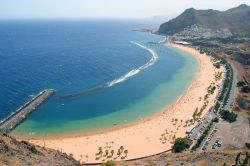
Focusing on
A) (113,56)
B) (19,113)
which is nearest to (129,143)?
(19,113)

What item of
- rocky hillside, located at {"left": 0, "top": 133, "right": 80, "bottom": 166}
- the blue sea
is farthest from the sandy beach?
rocky hillside, located at {"left": 0, "top": 133, "right": 80, "bottom": 166}

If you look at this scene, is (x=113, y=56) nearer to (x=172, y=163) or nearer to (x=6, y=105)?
(x=6, y=105)

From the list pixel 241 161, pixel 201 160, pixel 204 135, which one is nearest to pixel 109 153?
pixel 204 135

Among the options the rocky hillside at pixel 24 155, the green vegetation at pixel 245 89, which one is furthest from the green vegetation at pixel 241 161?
the green vegetation at pixel 245 89

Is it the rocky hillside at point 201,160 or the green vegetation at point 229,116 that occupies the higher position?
the rocky hillside at point 201,160

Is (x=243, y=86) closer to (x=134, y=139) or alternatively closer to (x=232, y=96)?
(x=232, y=96)

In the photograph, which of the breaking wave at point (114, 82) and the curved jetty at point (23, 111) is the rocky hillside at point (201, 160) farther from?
the breaking wave at point (114, 82)

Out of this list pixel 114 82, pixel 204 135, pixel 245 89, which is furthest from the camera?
pixel 114 82

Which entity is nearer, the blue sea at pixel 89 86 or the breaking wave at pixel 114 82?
the blue sea at pixel 89 86
